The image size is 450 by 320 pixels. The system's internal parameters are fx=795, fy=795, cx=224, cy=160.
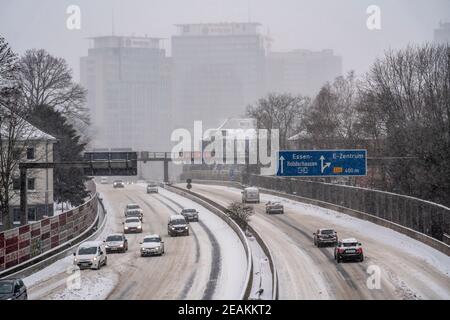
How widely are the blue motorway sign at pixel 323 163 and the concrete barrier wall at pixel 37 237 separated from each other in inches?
679

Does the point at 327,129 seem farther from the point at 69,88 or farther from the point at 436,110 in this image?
the point at 69,88

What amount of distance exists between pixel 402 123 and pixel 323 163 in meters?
21.8

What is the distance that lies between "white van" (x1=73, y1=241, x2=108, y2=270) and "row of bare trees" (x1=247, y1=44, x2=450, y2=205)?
23.2 meters

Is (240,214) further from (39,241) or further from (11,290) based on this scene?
(11,290)

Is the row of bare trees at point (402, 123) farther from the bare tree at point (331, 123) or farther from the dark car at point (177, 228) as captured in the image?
the dark car at point (177, 228)

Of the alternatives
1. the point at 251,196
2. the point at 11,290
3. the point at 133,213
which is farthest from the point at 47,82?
the point at 11,290

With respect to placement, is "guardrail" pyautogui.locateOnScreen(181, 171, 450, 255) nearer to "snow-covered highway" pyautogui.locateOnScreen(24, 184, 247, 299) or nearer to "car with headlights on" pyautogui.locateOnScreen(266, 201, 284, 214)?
"car with headlights on" pyautogui.locateOnScreen(266, 201, 284, 214)

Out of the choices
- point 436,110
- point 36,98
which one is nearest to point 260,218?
point 436,110

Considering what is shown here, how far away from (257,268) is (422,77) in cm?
5403

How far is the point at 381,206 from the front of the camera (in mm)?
73000

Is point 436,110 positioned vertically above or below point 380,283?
above

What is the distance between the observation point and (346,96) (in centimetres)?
13375

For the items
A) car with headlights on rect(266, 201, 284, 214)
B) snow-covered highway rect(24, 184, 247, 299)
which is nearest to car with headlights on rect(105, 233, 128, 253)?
snow-covered highway rect(24, 184, 247, 299)

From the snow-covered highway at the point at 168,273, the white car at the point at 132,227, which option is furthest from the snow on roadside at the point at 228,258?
the white car at the point at 132,227
